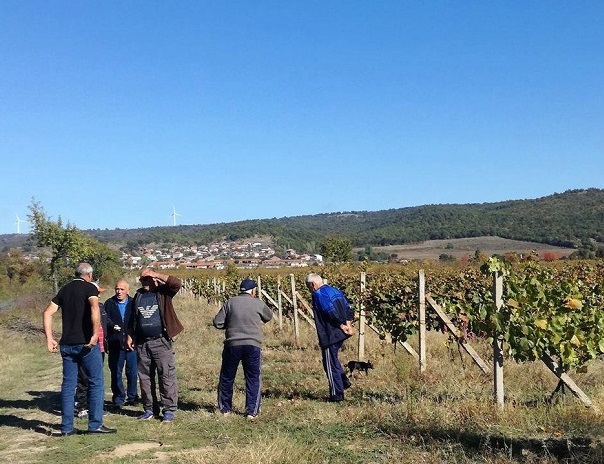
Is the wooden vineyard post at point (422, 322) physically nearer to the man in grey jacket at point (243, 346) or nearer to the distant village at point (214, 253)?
the man in grey jacket at point (243, 346)

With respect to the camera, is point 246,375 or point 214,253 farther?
point 214,253

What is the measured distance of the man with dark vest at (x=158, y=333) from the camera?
7.19 meters

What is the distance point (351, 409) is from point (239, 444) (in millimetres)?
1675

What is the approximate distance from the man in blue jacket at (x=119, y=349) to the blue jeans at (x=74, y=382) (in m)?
1.42

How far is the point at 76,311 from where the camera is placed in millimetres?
6664

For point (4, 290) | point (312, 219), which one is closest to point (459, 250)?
point (4, 290)

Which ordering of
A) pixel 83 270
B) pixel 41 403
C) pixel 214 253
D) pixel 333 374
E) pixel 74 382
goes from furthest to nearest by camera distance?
pixel 214 253
pixel 41 403
pixel 333 374
pixel 83 270
pixel 74 382

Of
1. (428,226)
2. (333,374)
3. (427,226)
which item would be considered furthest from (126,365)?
(427,226)

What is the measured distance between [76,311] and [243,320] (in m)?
1.86

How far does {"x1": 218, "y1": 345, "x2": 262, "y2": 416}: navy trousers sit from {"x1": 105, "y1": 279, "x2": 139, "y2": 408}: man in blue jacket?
1.57 meters

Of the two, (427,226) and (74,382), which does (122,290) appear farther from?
(427,226)

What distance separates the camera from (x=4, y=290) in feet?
111

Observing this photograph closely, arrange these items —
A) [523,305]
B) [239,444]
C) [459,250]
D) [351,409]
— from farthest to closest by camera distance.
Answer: [459,250]
[351,409]
[523,305]
[239,444]

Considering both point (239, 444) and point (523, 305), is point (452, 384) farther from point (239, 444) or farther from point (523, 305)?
point (239, 444)
